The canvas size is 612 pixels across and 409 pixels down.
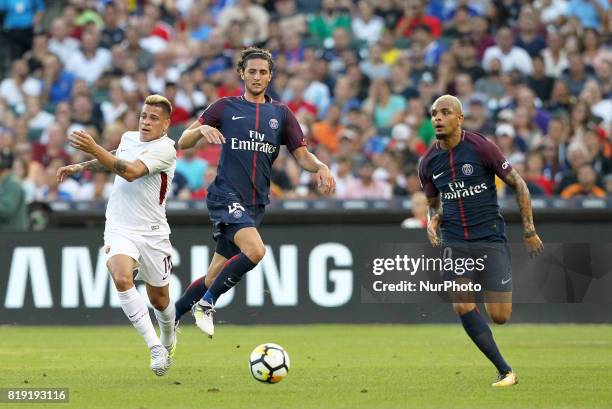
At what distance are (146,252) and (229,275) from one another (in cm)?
88

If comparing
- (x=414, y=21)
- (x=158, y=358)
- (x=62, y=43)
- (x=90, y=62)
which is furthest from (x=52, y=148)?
(x=158, y=358)

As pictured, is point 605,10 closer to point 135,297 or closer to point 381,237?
point 381,237

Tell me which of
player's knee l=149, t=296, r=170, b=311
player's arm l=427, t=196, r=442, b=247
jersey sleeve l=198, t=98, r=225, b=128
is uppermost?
jersey sleeve l=198, t=98, r=225, b=128

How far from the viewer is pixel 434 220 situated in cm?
1198

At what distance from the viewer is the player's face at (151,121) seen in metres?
11.7

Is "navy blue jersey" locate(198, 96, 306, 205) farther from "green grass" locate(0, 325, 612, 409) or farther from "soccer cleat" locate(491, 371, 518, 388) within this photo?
"soccer cleat" locate(491, 371, 518, 388)

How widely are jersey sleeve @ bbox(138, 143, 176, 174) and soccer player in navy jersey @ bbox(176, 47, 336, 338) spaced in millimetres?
521

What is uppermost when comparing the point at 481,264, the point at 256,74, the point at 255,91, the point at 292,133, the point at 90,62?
the point at 90,62

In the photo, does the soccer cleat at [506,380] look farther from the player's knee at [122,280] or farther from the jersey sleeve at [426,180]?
the player's knee at [122,280]

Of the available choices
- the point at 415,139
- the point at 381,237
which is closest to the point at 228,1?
the point at 415,139

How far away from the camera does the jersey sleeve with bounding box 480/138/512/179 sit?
11.6 metres

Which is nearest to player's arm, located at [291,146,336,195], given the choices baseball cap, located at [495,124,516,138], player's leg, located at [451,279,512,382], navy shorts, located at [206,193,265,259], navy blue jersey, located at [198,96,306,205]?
navy blue jersey, located at [198,96,306,205]

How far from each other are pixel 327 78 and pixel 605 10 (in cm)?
536

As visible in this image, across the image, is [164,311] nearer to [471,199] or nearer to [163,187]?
[163,187]
